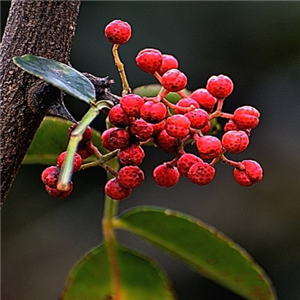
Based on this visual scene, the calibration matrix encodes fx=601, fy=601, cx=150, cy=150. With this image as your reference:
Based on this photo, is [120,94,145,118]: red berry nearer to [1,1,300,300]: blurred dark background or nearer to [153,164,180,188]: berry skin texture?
[153,164,180,188]: berry skin texture

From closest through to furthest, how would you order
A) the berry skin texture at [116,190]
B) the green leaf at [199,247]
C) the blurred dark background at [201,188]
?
the berry skin texture at [116,190] < the green leaf at [199,247] < the blurred dark background at [201,188]

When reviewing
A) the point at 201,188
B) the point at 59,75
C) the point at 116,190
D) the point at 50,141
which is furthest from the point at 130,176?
the point at 201,188

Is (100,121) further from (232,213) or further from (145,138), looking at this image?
(145,138)

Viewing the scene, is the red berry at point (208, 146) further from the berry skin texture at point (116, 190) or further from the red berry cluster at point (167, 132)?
the berry skin texture at point (116, 190)

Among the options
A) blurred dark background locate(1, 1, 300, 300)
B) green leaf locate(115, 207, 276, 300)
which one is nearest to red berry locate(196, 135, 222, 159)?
green leaf locate(115, 207, 276, 300)

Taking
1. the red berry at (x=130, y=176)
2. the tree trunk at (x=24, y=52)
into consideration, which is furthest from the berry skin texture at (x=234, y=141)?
the tree trunk at (x=24, y=52)

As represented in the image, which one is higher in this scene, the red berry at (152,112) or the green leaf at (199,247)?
the red berry at (152,112)

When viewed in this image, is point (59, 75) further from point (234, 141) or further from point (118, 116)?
point (234, 141)

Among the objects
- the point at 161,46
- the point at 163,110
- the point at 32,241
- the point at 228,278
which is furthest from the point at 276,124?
the point at 163,110
